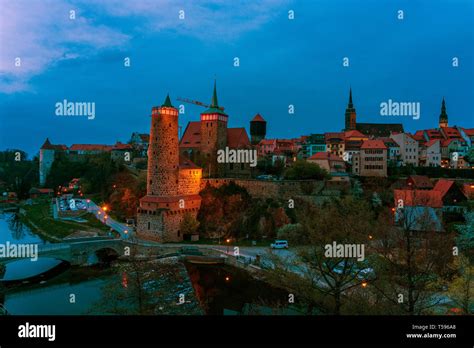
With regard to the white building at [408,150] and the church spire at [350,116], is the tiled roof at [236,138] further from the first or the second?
the church spire at [350,116]

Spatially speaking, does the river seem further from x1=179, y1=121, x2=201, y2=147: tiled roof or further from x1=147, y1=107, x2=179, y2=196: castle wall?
x1=179, y1=121, x2=201, y2=147: tiled roof

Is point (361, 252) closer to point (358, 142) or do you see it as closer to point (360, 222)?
point (360, 222)

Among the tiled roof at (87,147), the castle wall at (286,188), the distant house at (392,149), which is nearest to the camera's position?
the castle wall at (286,188)

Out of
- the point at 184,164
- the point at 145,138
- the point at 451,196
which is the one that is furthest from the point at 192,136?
the point at 145,138

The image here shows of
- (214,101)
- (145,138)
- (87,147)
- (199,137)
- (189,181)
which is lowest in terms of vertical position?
(189,181)

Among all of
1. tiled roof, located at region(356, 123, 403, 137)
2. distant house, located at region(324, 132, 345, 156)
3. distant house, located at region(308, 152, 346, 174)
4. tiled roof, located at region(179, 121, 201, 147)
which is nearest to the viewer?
distant house, located at region(308, 152, 346, 174)

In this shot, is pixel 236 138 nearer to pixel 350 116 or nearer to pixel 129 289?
pixel 129 289

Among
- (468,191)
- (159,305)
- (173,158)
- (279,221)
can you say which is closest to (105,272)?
(159,305)

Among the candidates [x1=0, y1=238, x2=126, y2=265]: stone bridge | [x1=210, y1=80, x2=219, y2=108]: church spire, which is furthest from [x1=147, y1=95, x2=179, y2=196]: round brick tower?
[x1=210, y1=80, x2=219, y2=108]: church spire

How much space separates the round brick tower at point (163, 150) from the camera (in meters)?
29.7

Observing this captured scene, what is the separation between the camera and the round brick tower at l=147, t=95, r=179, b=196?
97.6 feet

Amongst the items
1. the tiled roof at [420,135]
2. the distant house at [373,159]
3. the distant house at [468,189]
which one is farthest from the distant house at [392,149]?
the distant house at [468,189]

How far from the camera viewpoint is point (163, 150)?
30.0 metres

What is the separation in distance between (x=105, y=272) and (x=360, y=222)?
16.4 meters
